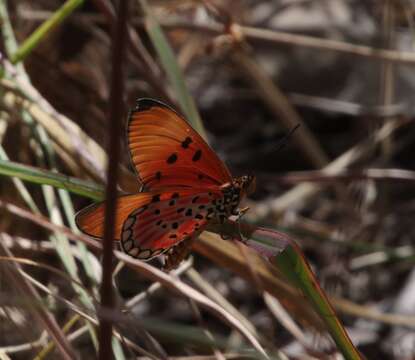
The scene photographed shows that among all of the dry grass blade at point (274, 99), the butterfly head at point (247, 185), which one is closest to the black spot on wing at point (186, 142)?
the butterfly head at point (247, 185)

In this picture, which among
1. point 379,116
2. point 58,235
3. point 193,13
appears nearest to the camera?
point 58,235

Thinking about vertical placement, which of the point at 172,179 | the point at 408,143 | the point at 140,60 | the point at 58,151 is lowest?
the point at 172,179

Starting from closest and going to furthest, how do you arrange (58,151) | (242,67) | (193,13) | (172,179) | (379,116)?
(172,179), (58,151), (242,67), (379,116), (193,13)

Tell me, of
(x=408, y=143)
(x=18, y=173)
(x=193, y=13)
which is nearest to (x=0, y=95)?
(x=18, y=173)

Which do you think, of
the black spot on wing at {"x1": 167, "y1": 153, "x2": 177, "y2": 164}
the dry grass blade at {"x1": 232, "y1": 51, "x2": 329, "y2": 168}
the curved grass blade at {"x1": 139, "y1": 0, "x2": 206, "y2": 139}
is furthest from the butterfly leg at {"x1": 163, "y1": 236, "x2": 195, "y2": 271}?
the dry grass blade at {"x1": 232, "y1": 51, "x2": 329, "y2": 168}

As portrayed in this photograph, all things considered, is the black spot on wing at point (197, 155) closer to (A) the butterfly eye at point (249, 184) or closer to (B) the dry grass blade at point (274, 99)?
(A) the butterfly eye at point (249, 184)

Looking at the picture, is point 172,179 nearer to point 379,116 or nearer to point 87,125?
point 87,125

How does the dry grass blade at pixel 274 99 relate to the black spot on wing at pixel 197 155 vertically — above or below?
above
